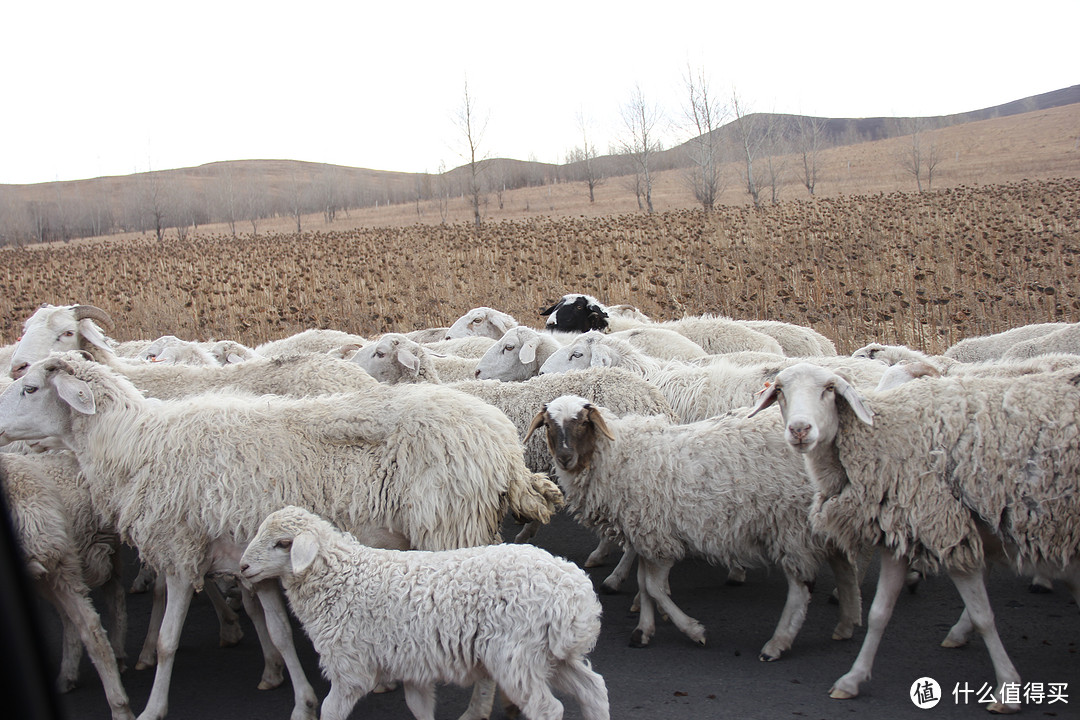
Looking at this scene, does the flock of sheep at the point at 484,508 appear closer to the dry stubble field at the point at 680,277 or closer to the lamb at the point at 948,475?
the lamb at the point at 948,475

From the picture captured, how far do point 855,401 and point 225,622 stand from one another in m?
4.54

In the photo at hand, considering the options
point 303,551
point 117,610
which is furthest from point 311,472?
point 117,610

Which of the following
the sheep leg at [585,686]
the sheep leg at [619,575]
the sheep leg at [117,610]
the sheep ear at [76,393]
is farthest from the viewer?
the sheep leg at [619,575]

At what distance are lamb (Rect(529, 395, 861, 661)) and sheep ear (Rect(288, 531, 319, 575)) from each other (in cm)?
195

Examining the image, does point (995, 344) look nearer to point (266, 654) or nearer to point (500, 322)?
point (500, 322)

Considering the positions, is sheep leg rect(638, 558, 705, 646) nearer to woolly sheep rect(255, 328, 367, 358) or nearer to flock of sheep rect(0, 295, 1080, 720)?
flock of sheep rect(0, 295, 1080, 720)

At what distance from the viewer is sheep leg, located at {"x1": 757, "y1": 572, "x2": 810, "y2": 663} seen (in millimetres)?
4945

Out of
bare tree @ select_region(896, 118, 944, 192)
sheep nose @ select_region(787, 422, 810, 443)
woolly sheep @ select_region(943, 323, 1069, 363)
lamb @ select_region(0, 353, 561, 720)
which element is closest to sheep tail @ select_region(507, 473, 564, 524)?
lamb @ select_region(0, 353, 561, 720)

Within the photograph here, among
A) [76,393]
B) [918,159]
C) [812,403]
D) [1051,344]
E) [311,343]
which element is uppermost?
[918,159]

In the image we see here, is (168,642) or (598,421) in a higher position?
(598,421)

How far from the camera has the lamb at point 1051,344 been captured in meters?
8.11

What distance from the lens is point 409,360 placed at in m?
7.69

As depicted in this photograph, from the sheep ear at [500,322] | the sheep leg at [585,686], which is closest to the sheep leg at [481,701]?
the sheep leg at [585,686]

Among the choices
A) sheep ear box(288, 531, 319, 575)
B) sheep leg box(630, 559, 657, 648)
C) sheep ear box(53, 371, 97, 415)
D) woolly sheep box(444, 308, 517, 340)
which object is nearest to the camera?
sheep ear box(288, 531, 319, 575)
